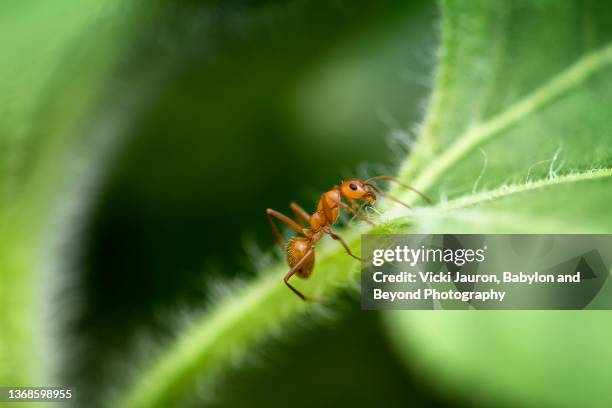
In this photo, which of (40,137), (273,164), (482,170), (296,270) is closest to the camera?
(482,170)

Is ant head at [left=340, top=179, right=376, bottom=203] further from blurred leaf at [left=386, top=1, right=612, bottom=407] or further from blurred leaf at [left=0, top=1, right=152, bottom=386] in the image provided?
blurred leaf at [left=0, top=1, right=152, bottom=386]

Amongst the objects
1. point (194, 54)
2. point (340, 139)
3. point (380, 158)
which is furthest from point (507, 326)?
point (194, 54)

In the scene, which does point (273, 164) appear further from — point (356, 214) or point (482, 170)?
point (482, 170)

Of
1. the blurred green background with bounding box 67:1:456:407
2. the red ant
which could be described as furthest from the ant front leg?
the blurred green background with bounding box 67:1:456:407

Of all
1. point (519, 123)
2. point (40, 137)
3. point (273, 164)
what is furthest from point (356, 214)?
point (273, 164)

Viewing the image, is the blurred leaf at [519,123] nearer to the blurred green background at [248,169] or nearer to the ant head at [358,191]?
the ant head at [358,191]

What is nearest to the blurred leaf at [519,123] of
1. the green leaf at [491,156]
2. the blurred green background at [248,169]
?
the green leaf at [491,156]

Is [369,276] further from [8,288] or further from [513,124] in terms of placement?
[8,288]
